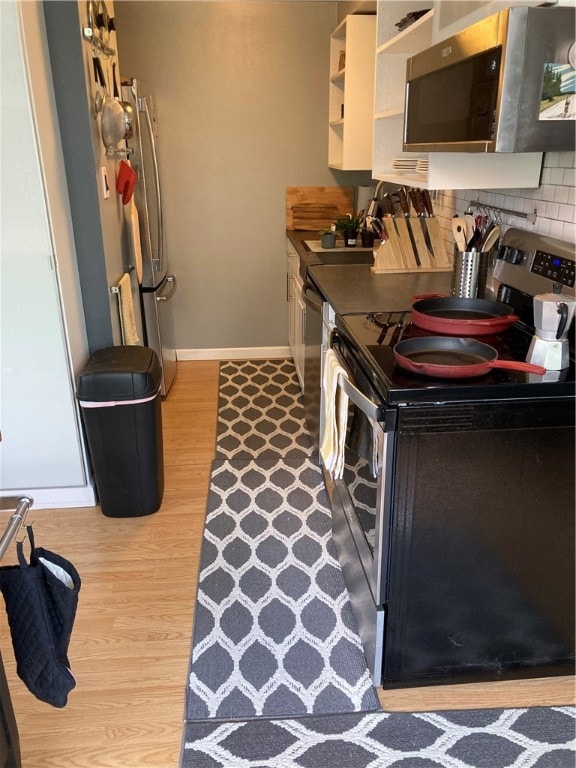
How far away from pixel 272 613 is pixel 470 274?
134 cm

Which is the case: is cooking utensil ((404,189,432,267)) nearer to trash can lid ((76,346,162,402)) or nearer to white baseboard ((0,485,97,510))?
trash can lid ((76,346,162,402))

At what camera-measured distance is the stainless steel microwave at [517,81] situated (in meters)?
1.40

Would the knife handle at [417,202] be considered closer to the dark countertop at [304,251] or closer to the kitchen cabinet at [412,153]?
the kitchen cabinet at [412,153]

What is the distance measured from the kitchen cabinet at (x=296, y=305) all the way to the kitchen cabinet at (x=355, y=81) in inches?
25.9

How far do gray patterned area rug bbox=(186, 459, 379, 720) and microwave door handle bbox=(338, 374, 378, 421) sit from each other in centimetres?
82

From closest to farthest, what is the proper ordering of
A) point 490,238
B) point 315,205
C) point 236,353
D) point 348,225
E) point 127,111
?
1. point 490,238
2. point 127,111
3. point 348,225
4. point 315,205
5. point 236,353

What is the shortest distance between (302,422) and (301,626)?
5.16 ft

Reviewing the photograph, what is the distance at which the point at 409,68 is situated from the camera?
2047 millimetres

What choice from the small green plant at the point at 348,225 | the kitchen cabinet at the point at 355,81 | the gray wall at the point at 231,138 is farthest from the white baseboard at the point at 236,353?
the kitchen cabinet at the point at 355,81

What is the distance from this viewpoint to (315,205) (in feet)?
13.5

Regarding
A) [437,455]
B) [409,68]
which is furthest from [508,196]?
[437,455]

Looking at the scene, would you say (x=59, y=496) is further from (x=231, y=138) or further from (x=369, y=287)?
(x=231, y=138)

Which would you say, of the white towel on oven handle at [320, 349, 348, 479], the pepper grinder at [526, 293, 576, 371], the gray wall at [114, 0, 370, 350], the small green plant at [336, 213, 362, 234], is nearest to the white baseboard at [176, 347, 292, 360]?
the gray wall at [114, 0, 370, 350]

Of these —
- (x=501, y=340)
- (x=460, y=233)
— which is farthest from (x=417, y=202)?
(x=501, y=340)
